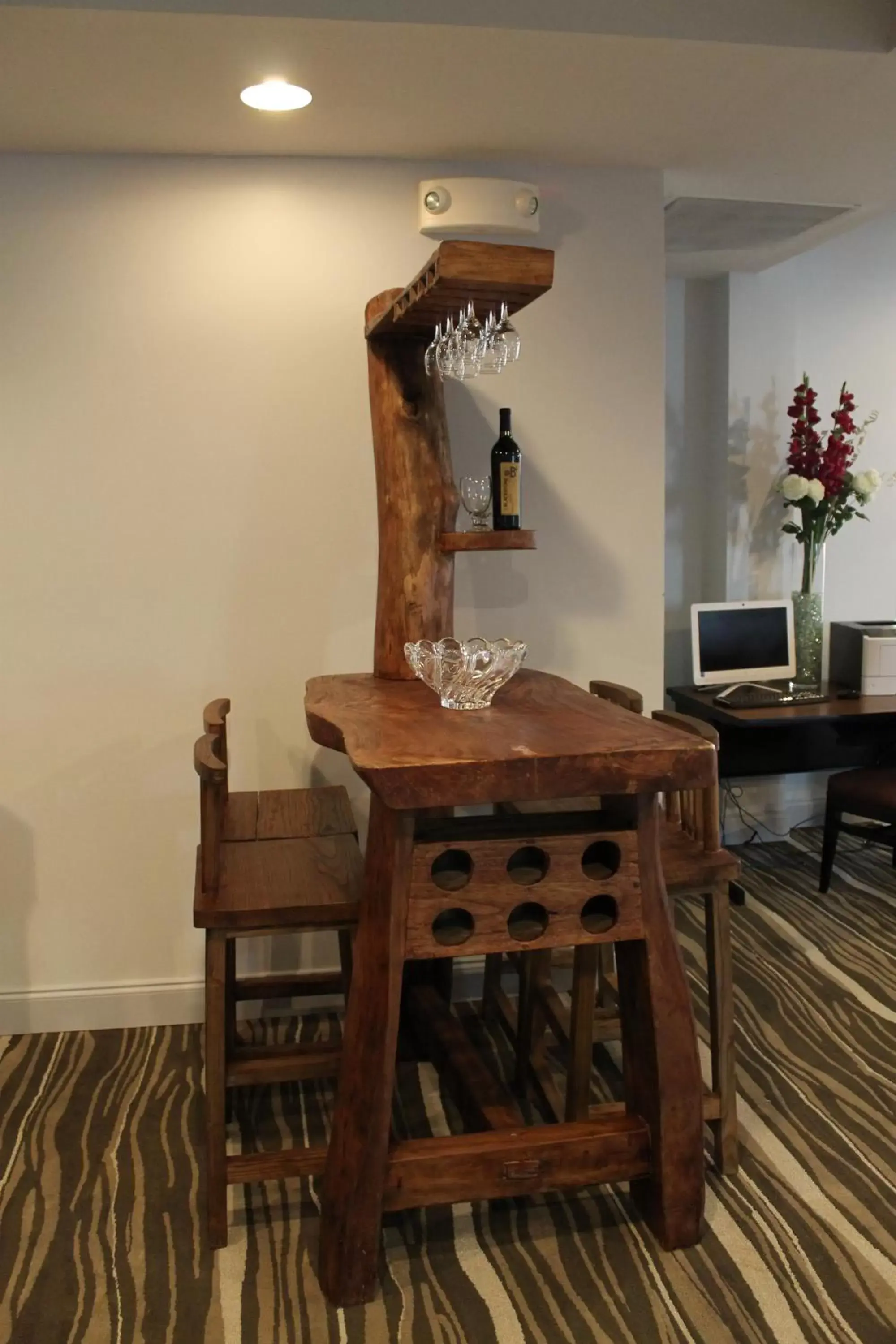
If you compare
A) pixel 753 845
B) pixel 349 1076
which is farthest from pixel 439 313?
pixel 753 845

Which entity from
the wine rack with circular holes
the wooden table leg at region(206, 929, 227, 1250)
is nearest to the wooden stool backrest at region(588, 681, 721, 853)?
the wine rack with circular holes

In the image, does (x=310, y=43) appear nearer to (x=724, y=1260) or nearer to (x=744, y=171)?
(x=744, y=171)

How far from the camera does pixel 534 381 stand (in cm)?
293

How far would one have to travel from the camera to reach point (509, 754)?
1.72 m

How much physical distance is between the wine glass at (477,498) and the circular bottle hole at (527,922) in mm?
1022

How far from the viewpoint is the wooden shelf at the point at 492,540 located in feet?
8.01

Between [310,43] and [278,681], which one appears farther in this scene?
[278,681]

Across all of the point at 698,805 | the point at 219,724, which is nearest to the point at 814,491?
the point at 698,805

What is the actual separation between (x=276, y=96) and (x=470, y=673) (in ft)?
4.42

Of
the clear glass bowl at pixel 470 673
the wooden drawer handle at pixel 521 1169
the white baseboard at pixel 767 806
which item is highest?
the clear glass bowl at pixel 470 673

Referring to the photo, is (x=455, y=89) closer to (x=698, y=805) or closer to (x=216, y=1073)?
(x=698, y=805)

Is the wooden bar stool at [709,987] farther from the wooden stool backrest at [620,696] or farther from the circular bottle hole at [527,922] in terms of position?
the circular bottle hole at [527,922]

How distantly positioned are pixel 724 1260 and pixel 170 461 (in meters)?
2.22

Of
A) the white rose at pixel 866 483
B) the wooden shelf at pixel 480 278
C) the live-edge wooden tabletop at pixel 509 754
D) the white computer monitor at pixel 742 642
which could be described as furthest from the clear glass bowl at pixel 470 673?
the white rose at pixel 866 483
